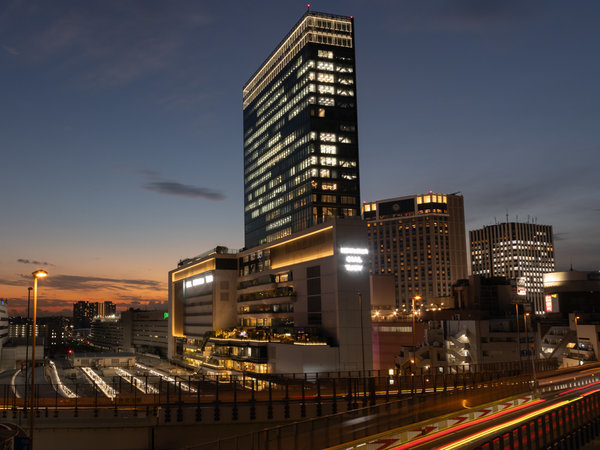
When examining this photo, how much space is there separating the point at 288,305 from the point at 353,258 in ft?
70.1

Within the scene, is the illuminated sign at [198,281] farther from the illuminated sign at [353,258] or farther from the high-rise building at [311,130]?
the illuminated sign at [353,258]

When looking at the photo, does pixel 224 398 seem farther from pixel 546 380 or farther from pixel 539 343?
pixel 539 343

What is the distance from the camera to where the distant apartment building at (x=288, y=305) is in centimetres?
9731

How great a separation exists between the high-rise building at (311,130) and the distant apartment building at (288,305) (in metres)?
17.5

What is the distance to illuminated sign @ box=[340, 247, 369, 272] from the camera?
98.8 m

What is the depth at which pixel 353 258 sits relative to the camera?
326 ft

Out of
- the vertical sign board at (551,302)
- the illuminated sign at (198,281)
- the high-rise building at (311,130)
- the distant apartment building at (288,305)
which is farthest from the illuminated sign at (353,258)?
the vertical sign board at (551,302)

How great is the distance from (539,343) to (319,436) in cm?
11087

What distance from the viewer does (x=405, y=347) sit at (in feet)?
434

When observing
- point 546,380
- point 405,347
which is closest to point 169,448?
point 546,380

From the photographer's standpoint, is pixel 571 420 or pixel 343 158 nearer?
pixel 571 420

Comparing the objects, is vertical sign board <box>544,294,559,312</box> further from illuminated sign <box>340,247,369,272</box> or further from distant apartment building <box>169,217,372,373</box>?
illuminated sign <box>340,247,369,272</box>

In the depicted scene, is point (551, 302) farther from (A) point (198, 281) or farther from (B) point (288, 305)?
(A) point (198, 281)

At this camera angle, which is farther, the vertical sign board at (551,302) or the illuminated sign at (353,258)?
the vertical sign board at (551,302)
